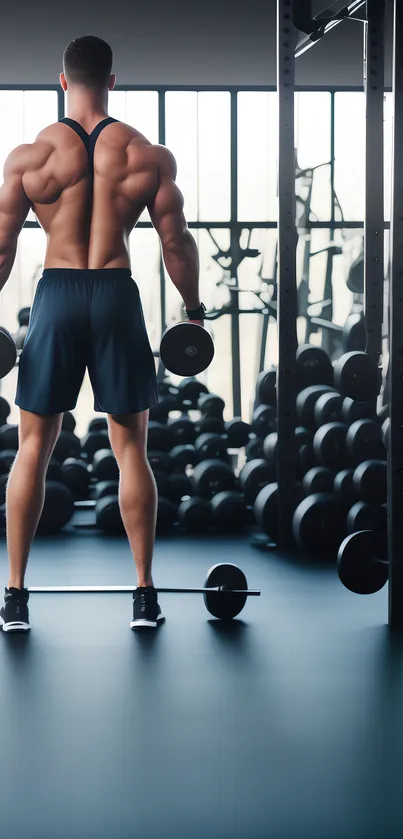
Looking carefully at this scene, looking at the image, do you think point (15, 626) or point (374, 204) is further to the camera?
point (374, 204)

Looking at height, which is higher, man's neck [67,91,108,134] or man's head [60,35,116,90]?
man's head [60,35,116,90]

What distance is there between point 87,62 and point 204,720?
1719 millimetres

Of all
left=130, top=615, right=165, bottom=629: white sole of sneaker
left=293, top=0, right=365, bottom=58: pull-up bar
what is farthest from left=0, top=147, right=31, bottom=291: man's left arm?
left=293, top=0, right=365, bottom=58: pull-up bar

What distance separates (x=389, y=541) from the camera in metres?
2.46

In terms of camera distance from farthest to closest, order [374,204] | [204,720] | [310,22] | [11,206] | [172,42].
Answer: [172,42]
[310,22]
[374,204]
[11,206]
[204,720]

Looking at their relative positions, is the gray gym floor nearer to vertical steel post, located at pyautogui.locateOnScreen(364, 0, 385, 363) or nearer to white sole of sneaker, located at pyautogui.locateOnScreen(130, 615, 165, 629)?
white sole of sneaker, located at pyautogui.locateOnScreen(130, 615, 165, 629)

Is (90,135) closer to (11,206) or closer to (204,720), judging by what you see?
(11,206)

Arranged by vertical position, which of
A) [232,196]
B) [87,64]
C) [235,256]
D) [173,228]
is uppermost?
[232,196]

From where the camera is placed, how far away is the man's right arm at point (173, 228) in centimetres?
238

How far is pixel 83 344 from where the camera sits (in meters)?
2.39

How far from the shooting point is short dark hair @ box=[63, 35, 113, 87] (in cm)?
238

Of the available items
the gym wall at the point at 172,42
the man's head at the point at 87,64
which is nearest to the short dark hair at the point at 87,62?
the man's head at the point at 87,64

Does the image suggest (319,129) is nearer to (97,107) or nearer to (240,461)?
(240,461)

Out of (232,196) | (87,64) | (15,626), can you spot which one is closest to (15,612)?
(15,626)
